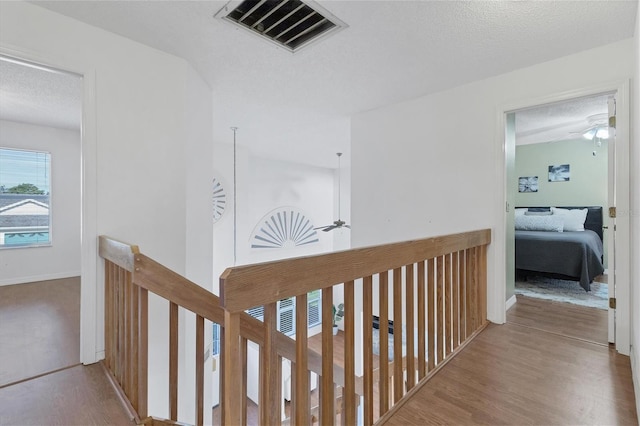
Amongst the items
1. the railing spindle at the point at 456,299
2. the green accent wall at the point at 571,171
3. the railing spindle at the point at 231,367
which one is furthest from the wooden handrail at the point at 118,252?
the green accent wall at the point at 571,171

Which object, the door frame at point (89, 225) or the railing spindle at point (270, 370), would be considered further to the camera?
the door frame at point (89, 225)

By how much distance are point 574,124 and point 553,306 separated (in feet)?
8.90

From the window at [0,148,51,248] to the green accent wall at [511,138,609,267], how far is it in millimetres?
7071

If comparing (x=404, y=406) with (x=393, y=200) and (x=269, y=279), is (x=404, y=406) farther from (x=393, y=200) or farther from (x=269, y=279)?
(x=393, y=200)

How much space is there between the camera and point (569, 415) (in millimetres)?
1562

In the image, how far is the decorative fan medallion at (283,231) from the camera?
260 inches

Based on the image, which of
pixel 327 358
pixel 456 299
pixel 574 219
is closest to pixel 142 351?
pixel 327 358

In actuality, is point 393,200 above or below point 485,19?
below

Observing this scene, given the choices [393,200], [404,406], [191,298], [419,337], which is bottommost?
[404,406]

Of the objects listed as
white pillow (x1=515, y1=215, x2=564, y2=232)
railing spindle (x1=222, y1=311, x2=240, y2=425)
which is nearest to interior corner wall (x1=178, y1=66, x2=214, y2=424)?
railing spindle (x1=222, y1=311, x2=240, y2=425)

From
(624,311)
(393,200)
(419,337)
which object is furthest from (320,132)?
(624,311)

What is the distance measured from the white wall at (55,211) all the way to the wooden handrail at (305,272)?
468cm

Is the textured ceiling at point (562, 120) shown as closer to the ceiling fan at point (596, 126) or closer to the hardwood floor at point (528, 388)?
the ceiling fan at point (596, 126)

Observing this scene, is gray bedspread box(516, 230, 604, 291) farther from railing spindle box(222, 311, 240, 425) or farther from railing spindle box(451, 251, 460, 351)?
railing spindle box(222, 311, 240, 425)
